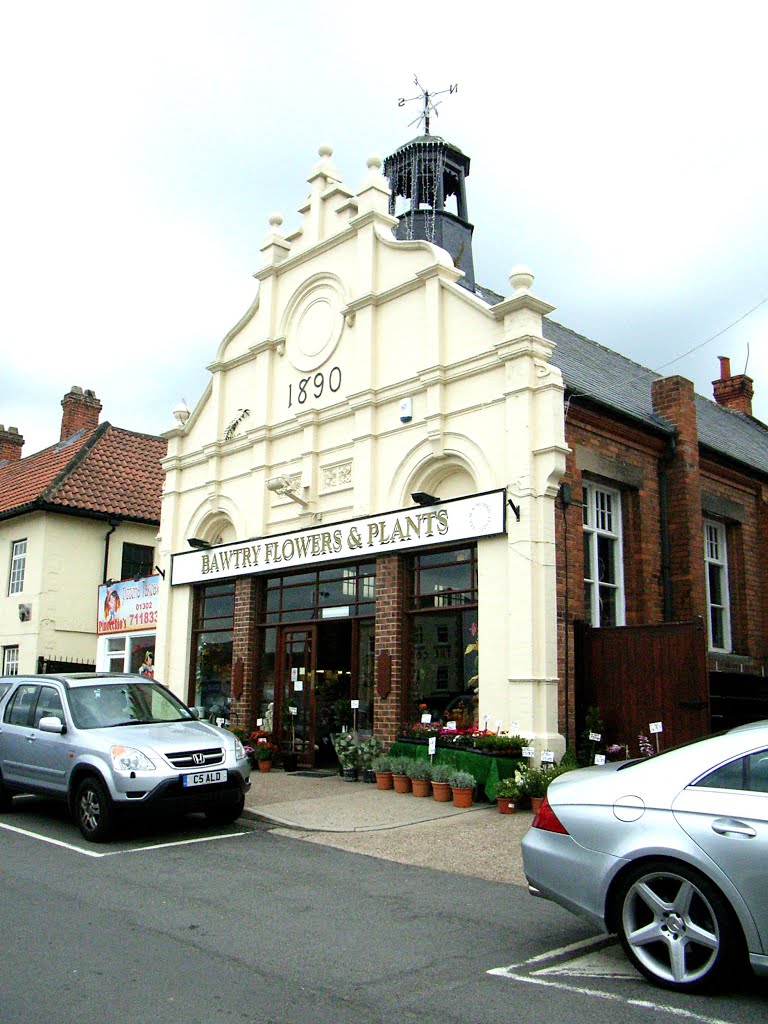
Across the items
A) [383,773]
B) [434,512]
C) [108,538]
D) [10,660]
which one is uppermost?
[108,538]

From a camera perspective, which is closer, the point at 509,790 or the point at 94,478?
the point at 509,790

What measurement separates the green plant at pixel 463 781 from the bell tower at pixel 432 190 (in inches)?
383

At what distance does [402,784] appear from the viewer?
1228 centimetres

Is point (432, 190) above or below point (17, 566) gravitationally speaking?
above

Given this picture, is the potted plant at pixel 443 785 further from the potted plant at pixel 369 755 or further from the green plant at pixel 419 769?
the potted plant at pixel 369 755

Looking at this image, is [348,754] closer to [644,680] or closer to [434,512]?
[434,512]

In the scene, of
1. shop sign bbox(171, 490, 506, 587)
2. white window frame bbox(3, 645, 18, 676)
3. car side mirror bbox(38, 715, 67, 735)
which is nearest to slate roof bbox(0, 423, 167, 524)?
white window frame bbox(3, 645, 18, 676)

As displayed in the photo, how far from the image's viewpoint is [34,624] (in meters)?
22.1

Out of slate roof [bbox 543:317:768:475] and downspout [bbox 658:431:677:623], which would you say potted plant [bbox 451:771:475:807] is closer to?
downspout [bbox 658:431:677:623]

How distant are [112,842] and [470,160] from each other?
1510 cm

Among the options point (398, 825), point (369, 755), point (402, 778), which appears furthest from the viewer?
point (369, 755)

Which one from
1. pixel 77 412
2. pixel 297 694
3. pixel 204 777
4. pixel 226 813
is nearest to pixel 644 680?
pixel 226 813

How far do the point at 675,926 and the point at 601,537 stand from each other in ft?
32.2

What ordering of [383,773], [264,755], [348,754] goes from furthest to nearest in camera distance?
[264,755] < [348,754] < [383,773]
